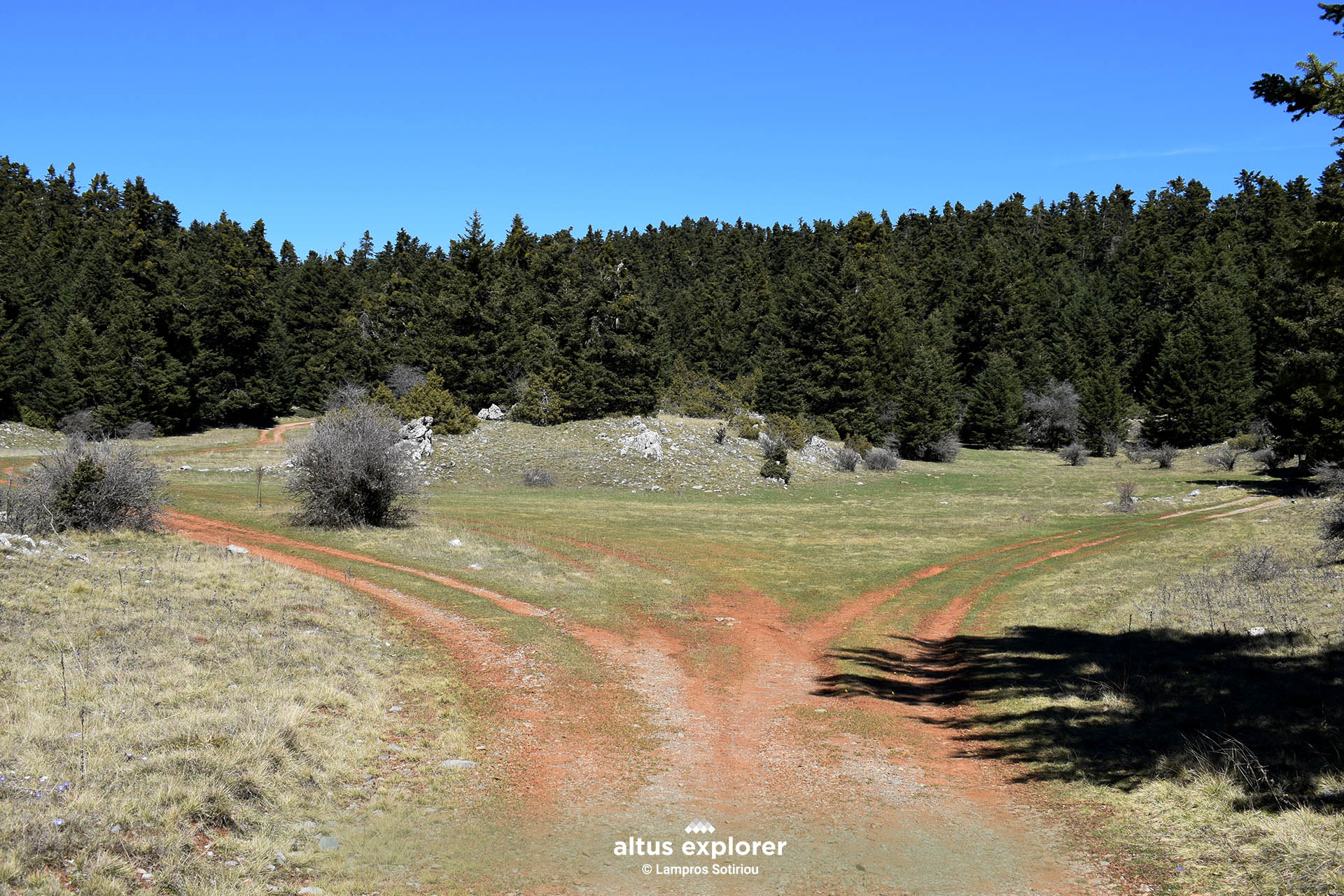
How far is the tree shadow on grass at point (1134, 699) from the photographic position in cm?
995

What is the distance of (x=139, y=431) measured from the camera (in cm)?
6038

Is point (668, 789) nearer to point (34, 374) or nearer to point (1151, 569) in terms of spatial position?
point (1151, 569)

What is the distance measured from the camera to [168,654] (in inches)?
463

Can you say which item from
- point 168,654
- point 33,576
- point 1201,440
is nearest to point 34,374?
point 33,576

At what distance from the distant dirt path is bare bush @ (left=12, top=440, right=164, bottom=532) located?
609 cm

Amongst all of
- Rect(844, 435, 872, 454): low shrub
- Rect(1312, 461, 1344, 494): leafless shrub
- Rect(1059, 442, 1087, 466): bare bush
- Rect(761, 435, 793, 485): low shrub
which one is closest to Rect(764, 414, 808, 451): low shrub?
Rect(844, 435, 872, 454): low shrub

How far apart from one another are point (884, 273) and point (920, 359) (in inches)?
1190

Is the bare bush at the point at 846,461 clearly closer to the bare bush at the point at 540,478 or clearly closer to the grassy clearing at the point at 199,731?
the bare bush at the point at 540,478

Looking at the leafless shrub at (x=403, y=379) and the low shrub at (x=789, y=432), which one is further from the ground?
the leafless shrub at (x=403, y=379)

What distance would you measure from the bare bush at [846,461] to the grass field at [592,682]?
23.1m

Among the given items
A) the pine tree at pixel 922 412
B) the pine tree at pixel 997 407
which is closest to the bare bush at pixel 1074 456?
the pine tree at pixel 922 412

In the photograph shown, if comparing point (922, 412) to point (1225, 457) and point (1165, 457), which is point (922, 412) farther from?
point (1225, 457)

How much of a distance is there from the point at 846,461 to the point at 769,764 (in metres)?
43.9

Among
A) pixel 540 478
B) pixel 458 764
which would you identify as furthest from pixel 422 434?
pixel 458 764
